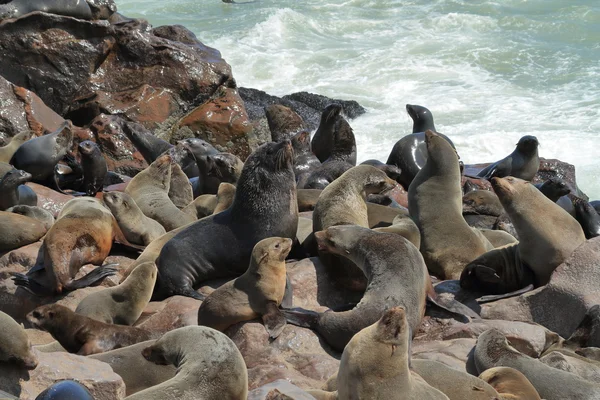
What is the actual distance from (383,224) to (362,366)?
3564mm

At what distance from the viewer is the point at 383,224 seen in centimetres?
809

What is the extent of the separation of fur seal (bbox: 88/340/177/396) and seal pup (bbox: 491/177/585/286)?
338 cm

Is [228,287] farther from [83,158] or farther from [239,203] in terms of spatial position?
[83,158]

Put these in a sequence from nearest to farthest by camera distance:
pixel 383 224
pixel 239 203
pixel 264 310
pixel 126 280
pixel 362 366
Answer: pixel 362 366
pixel 264 310
pixel 126 280
pixel 239 203
pixel 383 224

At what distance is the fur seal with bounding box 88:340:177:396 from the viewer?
5.09 meters

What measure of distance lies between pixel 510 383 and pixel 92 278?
3.48 meters

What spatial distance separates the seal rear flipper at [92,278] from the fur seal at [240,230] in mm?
395

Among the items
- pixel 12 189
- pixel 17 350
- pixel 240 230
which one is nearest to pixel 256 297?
pixel 240 230

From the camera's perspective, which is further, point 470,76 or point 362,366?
point 470,76

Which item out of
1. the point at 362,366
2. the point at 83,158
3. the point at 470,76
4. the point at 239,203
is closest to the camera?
the point at 362,366

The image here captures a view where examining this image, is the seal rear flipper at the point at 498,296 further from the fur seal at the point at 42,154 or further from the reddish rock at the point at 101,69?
the reddish rock at the point at 101,69

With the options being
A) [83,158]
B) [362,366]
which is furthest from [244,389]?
[83,158]

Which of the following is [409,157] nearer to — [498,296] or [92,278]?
[498,296]

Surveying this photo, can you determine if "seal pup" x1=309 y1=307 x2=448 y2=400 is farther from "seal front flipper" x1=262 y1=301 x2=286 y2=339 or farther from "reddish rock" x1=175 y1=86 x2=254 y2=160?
"reddish rock" x1=175 y1=86 x2=254 y2=160
